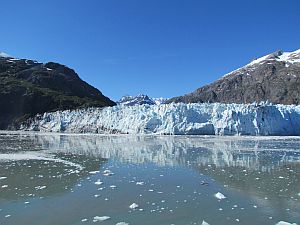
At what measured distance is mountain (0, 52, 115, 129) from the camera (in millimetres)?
84188

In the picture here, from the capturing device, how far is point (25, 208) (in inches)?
325

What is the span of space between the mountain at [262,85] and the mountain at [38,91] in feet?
196

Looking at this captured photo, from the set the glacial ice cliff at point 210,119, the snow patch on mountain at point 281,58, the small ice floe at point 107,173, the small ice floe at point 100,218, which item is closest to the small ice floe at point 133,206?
the small ice floe at point 100,218

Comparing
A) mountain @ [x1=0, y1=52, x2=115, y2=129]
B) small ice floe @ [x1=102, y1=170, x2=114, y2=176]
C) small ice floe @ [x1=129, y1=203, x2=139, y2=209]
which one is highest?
mountain @ [x1=0, y1=52, x2=115, y2=129]

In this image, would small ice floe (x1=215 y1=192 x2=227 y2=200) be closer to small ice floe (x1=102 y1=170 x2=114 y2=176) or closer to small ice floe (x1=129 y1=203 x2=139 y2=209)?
small ice floe (x1=129 y1=203 x2=139 y2=209)

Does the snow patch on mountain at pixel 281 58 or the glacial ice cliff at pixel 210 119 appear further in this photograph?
the snow patch on mountain at pixel 281 58

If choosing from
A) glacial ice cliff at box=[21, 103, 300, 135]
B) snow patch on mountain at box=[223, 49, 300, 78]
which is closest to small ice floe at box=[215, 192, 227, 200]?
glacial ice cliff at box=[21, 103, 300, 135]

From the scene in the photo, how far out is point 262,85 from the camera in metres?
154

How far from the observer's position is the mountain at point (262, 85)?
143 meters

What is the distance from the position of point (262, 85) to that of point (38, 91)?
324ft

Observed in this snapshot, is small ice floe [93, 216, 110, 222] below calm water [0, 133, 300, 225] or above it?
below

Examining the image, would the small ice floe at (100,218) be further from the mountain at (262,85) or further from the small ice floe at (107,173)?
the mountain at (262,85)

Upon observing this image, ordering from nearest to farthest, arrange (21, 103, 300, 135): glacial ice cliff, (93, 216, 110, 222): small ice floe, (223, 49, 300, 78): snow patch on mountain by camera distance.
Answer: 1. (93, 216, 110, 222): small ice floe
2. (21, 103, 300, 135): glacial ice cliff
3. (223, 49, 300, 78): snow patch on mountain

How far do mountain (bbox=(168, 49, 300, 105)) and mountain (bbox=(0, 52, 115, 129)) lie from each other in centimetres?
5983
